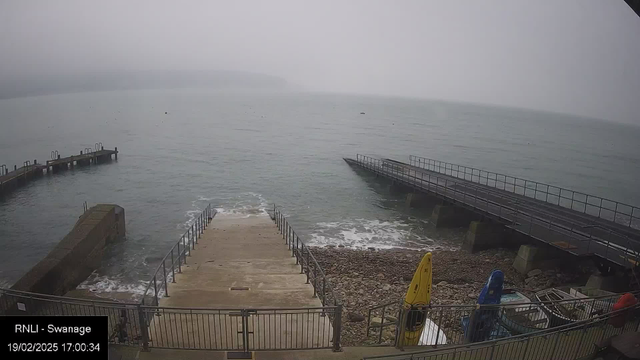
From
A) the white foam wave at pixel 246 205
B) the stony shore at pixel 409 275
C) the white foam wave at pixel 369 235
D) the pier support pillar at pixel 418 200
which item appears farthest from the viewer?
the pier support pillar at pixel 418 200

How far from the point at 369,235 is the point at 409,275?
28.6 feet

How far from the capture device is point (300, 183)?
45188 mm

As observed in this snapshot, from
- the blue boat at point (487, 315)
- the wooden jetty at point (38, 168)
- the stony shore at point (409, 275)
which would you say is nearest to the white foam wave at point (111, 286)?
the stony shore at point (409, 275)

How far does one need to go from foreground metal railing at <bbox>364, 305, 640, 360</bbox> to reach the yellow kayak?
0.75 metres

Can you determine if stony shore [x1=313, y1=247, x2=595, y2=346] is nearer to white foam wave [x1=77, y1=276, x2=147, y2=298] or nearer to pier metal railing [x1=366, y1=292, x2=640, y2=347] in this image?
pier metal railing [x1=366, y1=292, x2=640, y2=347]

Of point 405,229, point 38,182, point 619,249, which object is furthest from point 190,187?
point 619,249

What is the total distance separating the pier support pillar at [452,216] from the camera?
2827 cm

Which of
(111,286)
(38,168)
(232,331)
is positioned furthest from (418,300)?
(38,168)

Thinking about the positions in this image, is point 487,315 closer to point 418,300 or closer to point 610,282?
point 418,300

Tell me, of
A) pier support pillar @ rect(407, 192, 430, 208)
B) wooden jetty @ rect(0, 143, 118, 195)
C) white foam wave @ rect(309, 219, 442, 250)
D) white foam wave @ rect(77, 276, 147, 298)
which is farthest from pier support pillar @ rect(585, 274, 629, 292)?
wooden jetty @ rect(0, 143, 118, 195)

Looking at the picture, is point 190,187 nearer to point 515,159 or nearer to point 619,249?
point 619,249

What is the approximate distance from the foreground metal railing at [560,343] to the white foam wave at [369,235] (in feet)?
55.2

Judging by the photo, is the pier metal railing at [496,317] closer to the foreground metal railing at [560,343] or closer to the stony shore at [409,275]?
the foreground metal railing at [560,343]

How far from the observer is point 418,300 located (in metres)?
7.93
